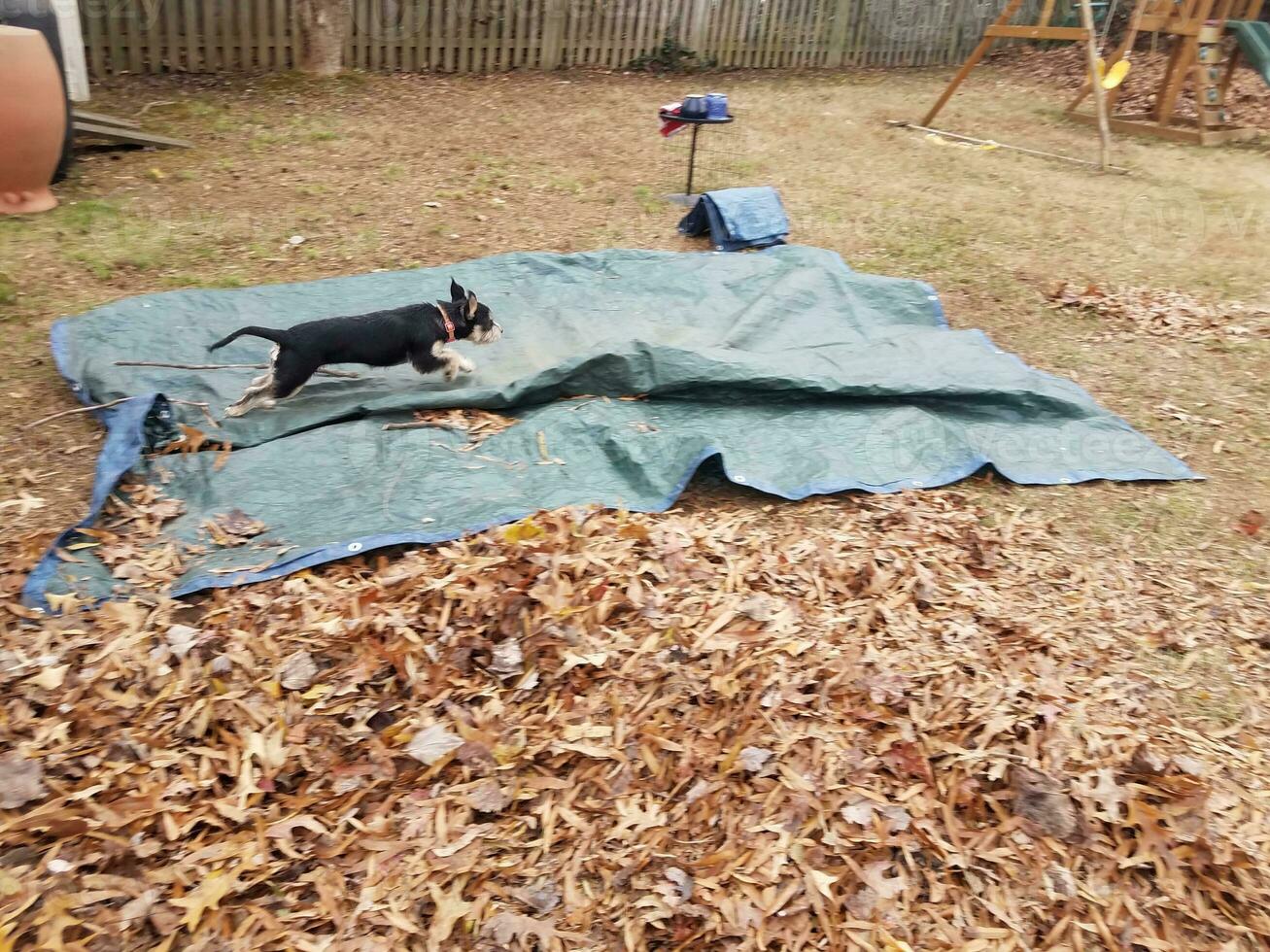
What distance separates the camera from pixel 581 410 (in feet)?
14.8

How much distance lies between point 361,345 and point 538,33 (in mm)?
9344

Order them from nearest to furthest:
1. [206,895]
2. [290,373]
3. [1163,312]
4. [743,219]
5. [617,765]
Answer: [206,895] → [617,765] → [290,373] → [1163,312] → [743,219]

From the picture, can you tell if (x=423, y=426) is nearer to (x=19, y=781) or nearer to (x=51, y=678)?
(x=51, y=678)

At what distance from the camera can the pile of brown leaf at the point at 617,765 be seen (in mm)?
2588

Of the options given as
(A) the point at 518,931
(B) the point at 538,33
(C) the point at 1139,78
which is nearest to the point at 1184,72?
(C) the point at 1139,78

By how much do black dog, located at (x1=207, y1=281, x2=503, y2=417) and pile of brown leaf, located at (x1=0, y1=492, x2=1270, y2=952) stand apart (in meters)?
0.94

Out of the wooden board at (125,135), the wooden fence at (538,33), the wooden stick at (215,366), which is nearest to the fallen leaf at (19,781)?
the wooden stick at (215,366)

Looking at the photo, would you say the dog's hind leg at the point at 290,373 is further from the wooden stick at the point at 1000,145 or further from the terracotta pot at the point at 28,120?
the wooden stick at the point at 1000,145

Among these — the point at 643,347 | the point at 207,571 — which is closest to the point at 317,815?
the point at 207,571

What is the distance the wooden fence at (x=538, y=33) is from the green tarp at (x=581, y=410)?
633 centimetres

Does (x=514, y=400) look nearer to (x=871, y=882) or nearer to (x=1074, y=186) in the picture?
(x=871, y=882)

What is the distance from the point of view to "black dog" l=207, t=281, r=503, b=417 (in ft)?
14.0

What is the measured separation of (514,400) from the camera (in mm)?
4586

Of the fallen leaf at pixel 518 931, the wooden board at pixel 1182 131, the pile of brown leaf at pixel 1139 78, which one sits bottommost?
the fallen leaf at pixel 518 931
